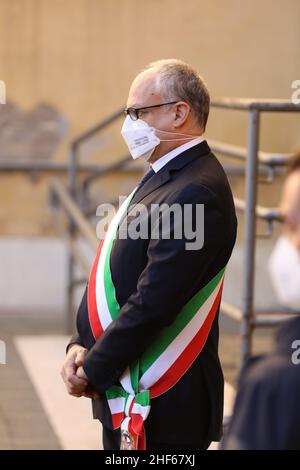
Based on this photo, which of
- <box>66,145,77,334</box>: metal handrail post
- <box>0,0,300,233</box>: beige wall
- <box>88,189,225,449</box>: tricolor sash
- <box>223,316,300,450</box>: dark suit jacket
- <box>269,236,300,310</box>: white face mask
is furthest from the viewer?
<box>0,0,300,233</box>: beige wall

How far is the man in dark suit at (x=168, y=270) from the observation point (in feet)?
8.71

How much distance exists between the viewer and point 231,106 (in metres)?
4.27

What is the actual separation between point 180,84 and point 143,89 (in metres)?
0.10

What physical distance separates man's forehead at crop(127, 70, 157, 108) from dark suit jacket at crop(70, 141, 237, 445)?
0.62 feet

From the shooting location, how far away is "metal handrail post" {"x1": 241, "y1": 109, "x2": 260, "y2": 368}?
4.15 meters

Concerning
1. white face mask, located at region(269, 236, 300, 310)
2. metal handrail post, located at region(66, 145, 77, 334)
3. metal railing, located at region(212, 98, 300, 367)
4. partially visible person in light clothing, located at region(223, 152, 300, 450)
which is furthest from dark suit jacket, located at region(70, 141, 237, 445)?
metal handrail post, located at region(66, 145, 77, 334)

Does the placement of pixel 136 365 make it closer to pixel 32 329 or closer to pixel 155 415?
pixel 155 415

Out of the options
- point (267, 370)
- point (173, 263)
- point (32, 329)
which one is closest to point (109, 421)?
point (173, 263)

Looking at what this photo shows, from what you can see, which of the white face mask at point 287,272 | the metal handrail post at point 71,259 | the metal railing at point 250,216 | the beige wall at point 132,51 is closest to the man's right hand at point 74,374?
the white face mask at point 287,272

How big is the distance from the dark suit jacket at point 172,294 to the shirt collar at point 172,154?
1 cm

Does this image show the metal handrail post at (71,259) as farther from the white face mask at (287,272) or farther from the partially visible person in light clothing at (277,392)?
the partially visible person in light clothing at (277,392)

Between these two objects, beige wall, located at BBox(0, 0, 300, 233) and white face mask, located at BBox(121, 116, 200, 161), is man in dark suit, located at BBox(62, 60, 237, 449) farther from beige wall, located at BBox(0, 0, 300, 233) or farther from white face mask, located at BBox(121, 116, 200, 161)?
beige wall, located at BBox(0, 0, 300, 233)

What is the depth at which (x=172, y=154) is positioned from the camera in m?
2.83

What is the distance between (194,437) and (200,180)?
2.33 ft
